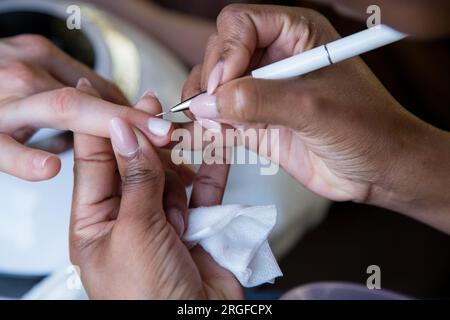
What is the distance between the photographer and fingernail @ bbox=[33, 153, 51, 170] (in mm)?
474

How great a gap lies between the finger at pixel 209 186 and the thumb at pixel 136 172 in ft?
0.28

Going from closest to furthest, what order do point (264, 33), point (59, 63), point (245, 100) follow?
point (245, 100) → point (264, 33) → point (59, 63)

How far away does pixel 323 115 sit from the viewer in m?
0.41

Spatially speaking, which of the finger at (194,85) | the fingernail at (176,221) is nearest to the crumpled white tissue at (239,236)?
the fingernail at (176,221)

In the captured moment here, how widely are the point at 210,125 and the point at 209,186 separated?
7 centimetres

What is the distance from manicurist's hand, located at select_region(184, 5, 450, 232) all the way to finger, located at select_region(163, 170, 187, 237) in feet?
0.22

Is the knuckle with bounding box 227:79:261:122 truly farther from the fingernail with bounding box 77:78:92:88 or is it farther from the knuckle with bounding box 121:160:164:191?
the fingernail with bounding box 77:78:92:88

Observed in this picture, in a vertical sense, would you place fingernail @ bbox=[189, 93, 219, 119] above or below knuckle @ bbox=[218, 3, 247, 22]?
below

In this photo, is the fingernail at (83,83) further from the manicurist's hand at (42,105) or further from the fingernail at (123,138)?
the fingernail at (123,138)

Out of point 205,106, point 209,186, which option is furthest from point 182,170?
point 205,106

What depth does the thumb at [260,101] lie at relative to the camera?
1.25ft

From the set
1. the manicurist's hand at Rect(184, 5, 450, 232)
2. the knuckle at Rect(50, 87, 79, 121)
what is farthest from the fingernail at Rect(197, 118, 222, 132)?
the knuckle at Rect(50, 87, 79, 121)

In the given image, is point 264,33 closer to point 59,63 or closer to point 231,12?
point 231,12
